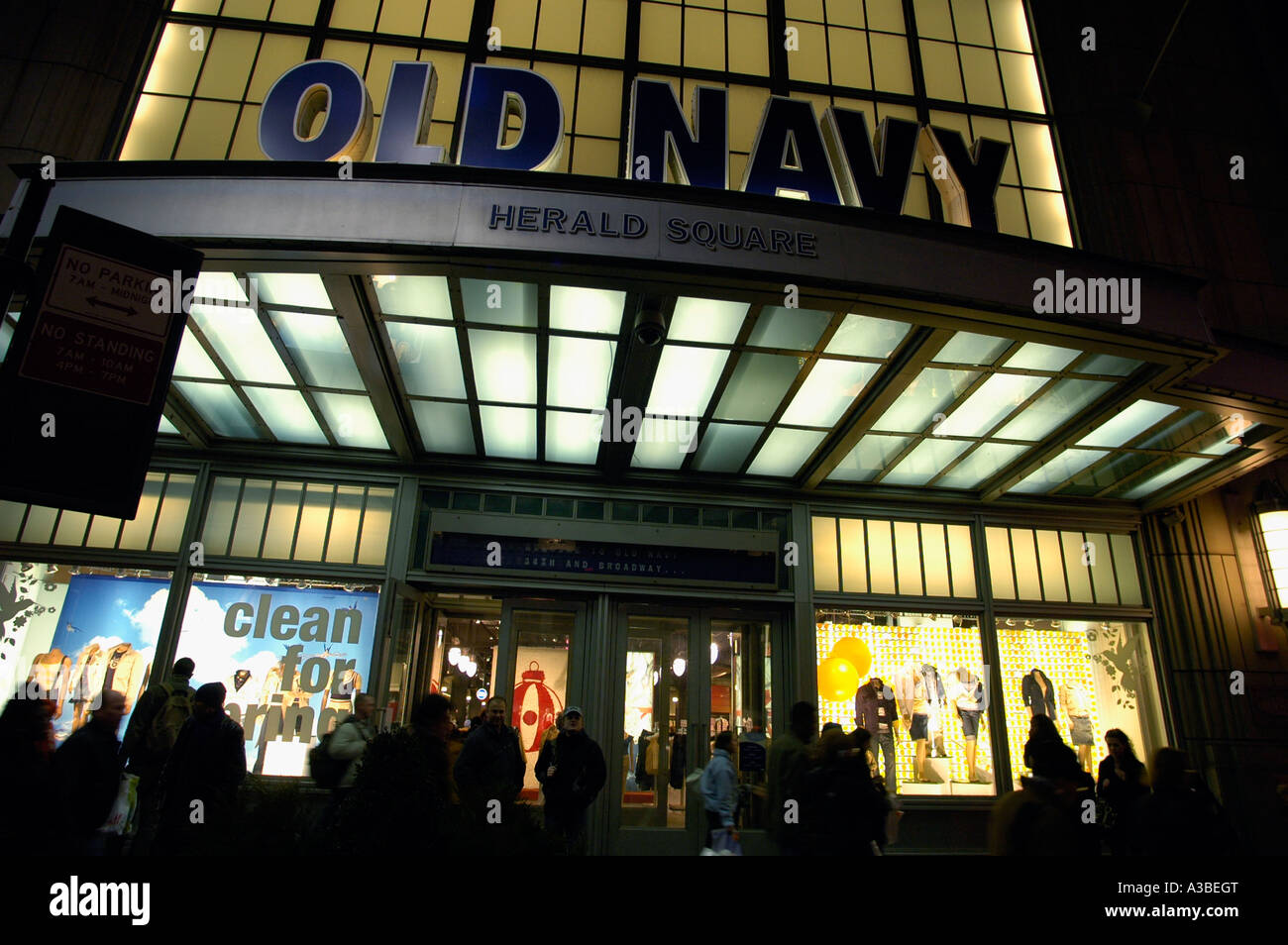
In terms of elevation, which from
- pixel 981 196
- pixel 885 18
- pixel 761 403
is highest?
pixel 885 18

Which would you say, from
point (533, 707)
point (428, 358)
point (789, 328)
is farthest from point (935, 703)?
point (428, 358)

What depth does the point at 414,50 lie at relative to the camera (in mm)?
8922

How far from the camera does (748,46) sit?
31.9 ft

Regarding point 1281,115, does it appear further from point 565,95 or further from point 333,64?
point 333,64

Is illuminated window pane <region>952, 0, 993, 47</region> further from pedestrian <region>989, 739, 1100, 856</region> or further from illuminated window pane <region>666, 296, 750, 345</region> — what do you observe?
pedestrian <region>989, 739, 1100, 856</region>

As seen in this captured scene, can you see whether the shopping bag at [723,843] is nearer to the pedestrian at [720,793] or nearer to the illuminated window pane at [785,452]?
the pedestrian at [720,793]

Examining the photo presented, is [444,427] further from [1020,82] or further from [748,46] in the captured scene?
[1020,82]

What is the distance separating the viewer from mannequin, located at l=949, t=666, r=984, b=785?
872 centimetres

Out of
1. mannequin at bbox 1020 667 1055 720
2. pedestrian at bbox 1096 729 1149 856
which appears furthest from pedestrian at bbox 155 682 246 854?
mannequin at bbox 1020 667 1055 720

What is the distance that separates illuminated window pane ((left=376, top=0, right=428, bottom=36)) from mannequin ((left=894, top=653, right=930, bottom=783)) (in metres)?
11.1

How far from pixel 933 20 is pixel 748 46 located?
10.5 feet

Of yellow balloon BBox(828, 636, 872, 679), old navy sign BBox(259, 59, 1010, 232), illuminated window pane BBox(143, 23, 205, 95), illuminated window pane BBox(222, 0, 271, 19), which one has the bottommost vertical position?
yellow balloon BBox(828, 636, 872, 679)
